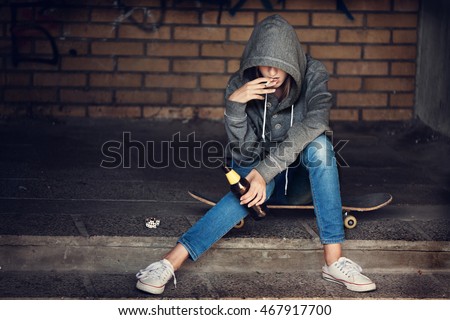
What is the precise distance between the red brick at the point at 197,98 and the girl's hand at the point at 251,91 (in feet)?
9.28

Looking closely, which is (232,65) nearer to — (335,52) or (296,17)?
(296,17)

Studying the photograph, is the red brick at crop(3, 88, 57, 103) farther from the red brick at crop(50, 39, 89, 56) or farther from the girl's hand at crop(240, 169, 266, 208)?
the girl's hand at crop(240, 169, 266, 208)

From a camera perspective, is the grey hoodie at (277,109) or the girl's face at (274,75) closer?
the grey hoodie at (277,109)

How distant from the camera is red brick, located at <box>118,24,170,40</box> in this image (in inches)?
278

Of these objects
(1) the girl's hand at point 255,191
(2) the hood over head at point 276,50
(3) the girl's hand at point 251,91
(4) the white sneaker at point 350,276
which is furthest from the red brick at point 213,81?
(4) the white sneaker at point 350,276

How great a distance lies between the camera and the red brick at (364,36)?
23.2 ft

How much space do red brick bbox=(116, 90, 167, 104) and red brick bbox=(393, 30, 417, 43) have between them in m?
1.93

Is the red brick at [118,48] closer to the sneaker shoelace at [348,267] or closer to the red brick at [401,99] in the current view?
the red brick at [401,99]

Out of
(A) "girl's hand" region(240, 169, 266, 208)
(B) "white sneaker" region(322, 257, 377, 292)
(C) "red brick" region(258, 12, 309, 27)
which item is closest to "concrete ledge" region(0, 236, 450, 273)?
(B) "white sneaker" region(322, 257, 377, 292)

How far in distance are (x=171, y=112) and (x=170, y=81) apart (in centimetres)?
25

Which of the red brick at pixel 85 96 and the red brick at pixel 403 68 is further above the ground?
the red brick at pixel 403 68
